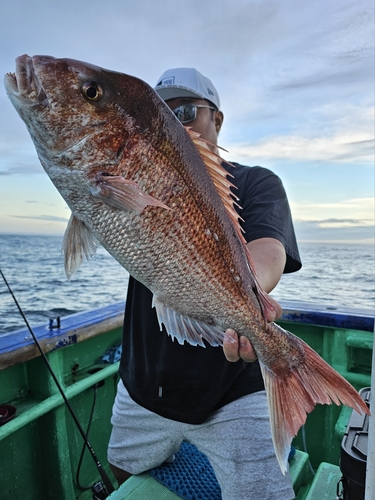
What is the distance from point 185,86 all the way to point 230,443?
2015 mm

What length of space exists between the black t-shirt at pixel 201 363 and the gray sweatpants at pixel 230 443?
68 mm

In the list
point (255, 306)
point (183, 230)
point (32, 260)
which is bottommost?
point (32, 260)

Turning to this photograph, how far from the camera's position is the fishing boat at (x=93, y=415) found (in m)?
2.31

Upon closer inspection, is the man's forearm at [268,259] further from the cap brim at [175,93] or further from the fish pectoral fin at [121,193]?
the cap brim at [175,93]

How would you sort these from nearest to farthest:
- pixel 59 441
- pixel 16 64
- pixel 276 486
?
pixel 16 64 → pixel 276 486 → pixel 59 441

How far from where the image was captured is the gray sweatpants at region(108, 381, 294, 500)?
1.87m

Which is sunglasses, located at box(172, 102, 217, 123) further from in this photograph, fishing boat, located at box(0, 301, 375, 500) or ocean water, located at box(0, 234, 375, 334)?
ocean water, located at box(0, 234, 375, 334)

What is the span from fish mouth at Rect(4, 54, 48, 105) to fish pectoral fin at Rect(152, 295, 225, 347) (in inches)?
33.8

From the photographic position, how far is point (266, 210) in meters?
1.95

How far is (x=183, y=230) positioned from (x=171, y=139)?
323 millimetres

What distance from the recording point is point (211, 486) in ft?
7.45

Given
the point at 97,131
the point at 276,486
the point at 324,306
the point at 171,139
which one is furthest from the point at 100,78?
the point at 324,306

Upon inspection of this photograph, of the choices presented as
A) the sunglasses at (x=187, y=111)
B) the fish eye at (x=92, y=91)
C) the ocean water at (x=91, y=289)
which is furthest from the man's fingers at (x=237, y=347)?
the ocean water at (x=91, y=289)

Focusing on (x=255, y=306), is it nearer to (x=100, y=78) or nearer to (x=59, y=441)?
(x=100, y=78)
